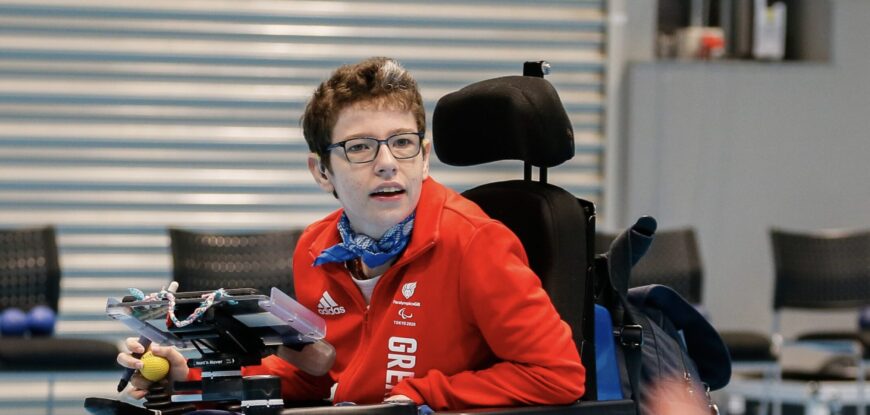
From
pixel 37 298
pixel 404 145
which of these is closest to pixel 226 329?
pixel 404 145

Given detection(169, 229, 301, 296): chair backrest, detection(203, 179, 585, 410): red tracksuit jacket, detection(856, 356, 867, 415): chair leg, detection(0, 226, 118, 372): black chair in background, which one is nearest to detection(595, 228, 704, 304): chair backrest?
detection(856, 356, 867, 415): chair leg

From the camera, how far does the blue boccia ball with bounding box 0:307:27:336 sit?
5.57 meters

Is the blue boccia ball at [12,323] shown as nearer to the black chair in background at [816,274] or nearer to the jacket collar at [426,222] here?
the jacket collar at [426,222]

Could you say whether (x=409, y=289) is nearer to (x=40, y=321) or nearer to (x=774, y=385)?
(x=40, y=321)

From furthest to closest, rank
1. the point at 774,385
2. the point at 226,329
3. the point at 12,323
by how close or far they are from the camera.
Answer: the point at 774,385
the point at 12,323
the point at 226,329

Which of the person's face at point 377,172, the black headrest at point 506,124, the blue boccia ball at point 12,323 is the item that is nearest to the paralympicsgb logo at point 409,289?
the person's face at point 377,172

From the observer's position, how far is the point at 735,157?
709 cm

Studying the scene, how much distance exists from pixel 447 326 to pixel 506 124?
0.45 meters

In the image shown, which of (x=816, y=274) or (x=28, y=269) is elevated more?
(x=28, y=269)

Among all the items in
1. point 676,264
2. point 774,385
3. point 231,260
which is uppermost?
point 231,260

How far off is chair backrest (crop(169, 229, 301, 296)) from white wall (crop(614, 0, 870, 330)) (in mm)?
2243

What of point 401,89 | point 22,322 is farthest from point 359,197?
point 22,322

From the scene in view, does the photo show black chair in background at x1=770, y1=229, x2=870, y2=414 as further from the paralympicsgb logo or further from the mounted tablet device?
the mounted tablet device

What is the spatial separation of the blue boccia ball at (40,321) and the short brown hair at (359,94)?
342 centimetres
